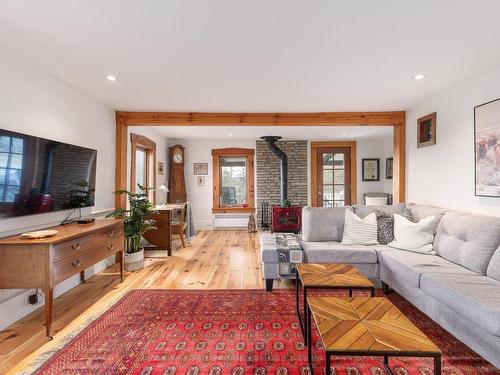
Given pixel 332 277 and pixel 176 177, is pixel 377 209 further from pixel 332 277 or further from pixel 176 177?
pixel 176 177

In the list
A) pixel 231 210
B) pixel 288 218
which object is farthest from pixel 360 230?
pixel 231 210

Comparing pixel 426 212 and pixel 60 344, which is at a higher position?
pixel 426 212

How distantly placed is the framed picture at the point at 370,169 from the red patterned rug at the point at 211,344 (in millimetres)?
4619

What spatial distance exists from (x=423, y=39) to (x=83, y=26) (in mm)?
2490

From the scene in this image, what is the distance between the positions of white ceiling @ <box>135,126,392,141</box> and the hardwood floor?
89.0 inches

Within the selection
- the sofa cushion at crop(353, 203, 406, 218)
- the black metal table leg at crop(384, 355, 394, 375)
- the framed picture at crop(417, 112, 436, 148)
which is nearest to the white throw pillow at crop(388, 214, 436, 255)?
the sofa cushion at crop(353, 203, 406, 218)

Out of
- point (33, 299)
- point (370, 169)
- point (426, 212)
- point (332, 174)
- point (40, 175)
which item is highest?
point (370, 169)

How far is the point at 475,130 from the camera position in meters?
2.82

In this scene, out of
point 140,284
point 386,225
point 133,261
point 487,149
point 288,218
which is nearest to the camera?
point 487,149

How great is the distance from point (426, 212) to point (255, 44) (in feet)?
8.72

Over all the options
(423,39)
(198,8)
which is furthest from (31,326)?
(423,39)

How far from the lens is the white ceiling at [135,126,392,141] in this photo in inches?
214

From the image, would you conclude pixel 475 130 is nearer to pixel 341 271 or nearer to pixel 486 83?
pixel 486 83

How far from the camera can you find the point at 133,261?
12.0 feet
